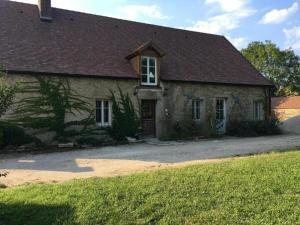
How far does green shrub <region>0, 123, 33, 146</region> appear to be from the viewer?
653 inches

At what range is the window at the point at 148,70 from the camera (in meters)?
20.8

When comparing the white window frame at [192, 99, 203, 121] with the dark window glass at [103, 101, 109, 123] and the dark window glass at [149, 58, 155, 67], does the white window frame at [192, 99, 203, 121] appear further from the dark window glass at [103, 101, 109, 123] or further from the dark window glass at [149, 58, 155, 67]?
the dark window glass at [103, 101, 109, 123]

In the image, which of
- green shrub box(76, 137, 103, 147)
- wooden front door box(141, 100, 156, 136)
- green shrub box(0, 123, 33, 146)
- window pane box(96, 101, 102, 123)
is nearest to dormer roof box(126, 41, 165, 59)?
wooden front door box(141, 100, 156, 136)

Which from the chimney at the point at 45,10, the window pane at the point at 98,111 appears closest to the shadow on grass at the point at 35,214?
the window pane at the point at 98,111

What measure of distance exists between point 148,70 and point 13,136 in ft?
24.4

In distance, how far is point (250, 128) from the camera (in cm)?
2359

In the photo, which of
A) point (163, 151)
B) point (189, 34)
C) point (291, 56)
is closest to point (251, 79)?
point (189, 34)

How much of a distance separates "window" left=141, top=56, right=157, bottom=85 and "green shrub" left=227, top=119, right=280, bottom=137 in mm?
5719

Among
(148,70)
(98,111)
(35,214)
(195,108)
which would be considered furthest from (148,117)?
(35,214)

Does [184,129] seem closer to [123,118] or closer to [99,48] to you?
[123,118]

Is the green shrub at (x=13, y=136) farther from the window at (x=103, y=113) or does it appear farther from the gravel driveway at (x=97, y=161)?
the window at (x=103, y=113)

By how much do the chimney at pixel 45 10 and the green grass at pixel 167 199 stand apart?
545 inches

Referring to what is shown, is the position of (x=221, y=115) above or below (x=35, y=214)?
above

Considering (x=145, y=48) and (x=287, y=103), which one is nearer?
(x=145, y=48)
